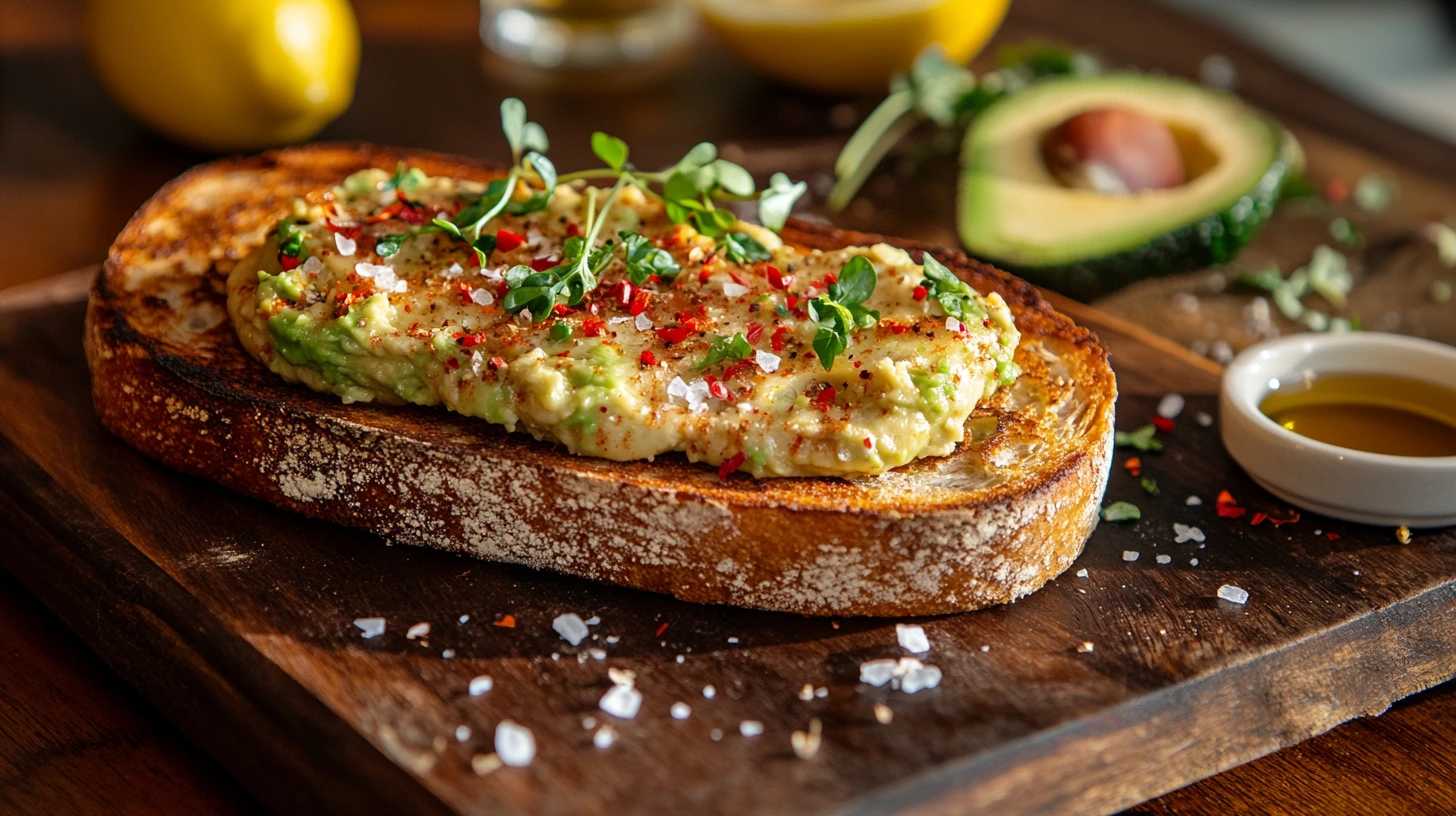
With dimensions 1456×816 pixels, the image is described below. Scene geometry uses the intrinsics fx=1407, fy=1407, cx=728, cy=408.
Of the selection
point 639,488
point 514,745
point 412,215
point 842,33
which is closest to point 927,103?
point 842,33

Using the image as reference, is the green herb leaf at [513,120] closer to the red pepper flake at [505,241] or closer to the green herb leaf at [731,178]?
the red pepper flake at [505,241]

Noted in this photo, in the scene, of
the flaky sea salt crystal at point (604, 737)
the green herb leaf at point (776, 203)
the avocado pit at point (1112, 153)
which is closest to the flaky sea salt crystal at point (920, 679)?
the flaky sea salt crystal at point (604, 737)

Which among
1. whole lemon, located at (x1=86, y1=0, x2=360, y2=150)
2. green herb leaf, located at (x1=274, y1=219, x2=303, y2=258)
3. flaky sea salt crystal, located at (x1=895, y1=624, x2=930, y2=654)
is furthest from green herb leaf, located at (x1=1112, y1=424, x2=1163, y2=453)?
whole lemon, located at (x1=86, y1=0, x2=360, y2=150)

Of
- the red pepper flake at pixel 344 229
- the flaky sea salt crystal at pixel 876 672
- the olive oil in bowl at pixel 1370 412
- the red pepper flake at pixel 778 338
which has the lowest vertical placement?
the olive oil in bowl at pixel 1370 412

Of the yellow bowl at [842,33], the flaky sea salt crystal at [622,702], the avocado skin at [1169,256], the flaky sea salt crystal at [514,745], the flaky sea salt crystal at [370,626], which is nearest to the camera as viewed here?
the flaky sea salt crystal at [514,745]

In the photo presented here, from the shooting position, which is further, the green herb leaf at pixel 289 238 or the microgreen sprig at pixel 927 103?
the microgreen sprig at pixel 927 103

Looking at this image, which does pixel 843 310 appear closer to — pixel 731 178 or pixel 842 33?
pixel 731 178
